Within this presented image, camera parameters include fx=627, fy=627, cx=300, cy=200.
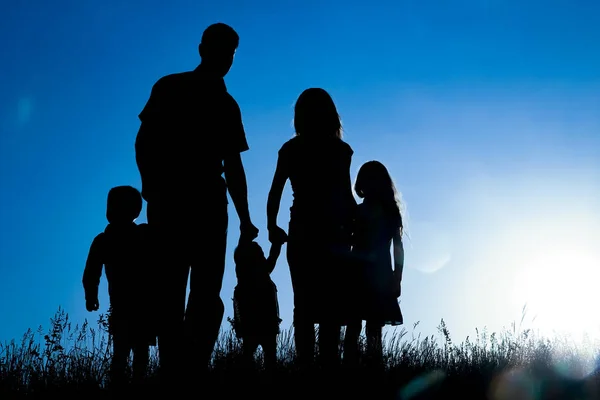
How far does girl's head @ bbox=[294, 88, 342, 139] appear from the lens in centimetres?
509

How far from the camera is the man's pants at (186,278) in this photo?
12.2 feet

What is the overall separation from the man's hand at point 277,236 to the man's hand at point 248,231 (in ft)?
2.44

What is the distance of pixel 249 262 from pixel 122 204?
4.29 ft

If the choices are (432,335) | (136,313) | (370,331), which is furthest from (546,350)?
(136,313)

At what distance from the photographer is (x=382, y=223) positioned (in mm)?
6309

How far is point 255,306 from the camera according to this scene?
5.41 metres

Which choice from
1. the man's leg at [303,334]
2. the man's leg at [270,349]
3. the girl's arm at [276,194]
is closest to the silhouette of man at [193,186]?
the girl's arm at [276,194]

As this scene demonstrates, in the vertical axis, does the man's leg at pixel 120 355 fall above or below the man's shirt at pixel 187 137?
below

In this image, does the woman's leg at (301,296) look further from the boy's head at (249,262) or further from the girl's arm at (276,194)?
the boy's head at (249,262)

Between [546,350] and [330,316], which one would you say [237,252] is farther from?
[546,350]

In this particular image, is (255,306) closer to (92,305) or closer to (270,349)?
(270,349)

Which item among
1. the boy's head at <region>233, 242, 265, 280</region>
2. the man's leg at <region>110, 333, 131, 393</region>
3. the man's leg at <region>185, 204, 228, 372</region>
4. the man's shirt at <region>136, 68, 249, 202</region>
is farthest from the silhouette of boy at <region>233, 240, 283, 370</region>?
the man's shirt at <region>136, 68, 249, 202</region>

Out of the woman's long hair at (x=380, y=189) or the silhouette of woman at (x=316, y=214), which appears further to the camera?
the woman's long hair at (x=380, y=189)

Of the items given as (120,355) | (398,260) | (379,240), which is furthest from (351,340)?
(120,355)
